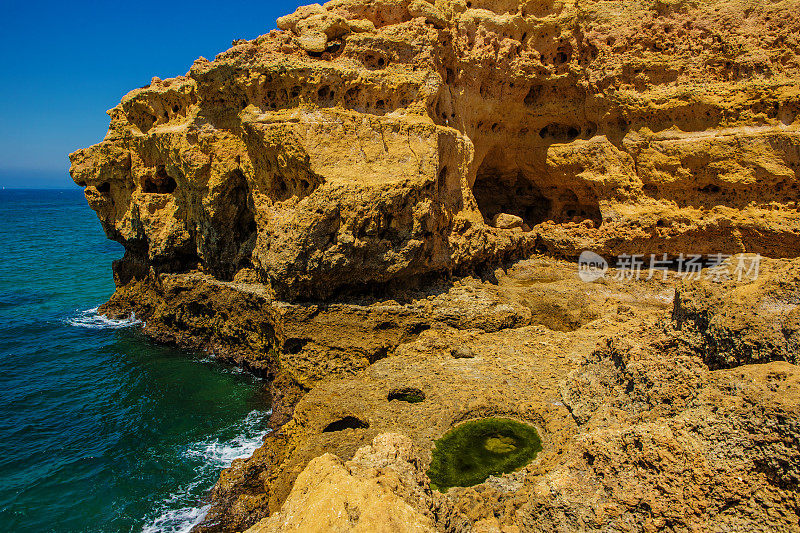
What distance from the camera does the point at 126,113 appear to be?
26.1 meters

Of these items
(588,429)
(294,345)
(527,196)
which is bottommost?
(294,345)

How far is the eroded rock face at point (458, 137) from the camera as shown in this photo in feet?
59.0

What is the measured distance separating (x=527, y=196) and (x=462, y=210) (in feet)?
25.0

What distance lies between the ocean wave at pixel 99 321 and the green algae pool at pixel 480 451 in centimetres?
2225

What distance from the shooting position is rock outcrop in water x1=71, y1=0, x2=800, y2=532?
1187 cm

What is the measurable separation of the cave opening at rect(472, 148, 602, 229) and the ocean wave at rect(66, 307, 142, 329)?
21.1m

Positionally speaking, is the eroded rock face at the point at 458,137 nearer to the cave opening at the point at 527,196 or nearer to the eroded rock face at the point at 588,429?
the cave opening at the point at 527,196

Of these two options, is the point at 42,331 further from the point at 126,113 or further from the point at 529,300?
the point at 529,300

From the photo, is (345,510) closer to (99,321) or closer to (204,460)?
(204,460)

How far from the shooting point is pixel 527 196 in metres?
27.7

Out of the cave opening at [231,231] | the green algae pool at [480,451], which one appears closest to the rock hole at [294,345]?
the cave opening at [231,231]

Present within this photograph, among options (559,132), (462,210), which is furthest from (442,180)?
(559,132)

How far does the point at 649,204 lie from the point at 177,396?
2204 cm

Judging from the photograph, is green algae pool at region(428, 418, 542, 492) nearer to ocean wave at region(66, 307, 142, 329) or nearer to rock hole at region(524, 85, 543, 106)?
rock hole at region(524, 85, 543, 106)
